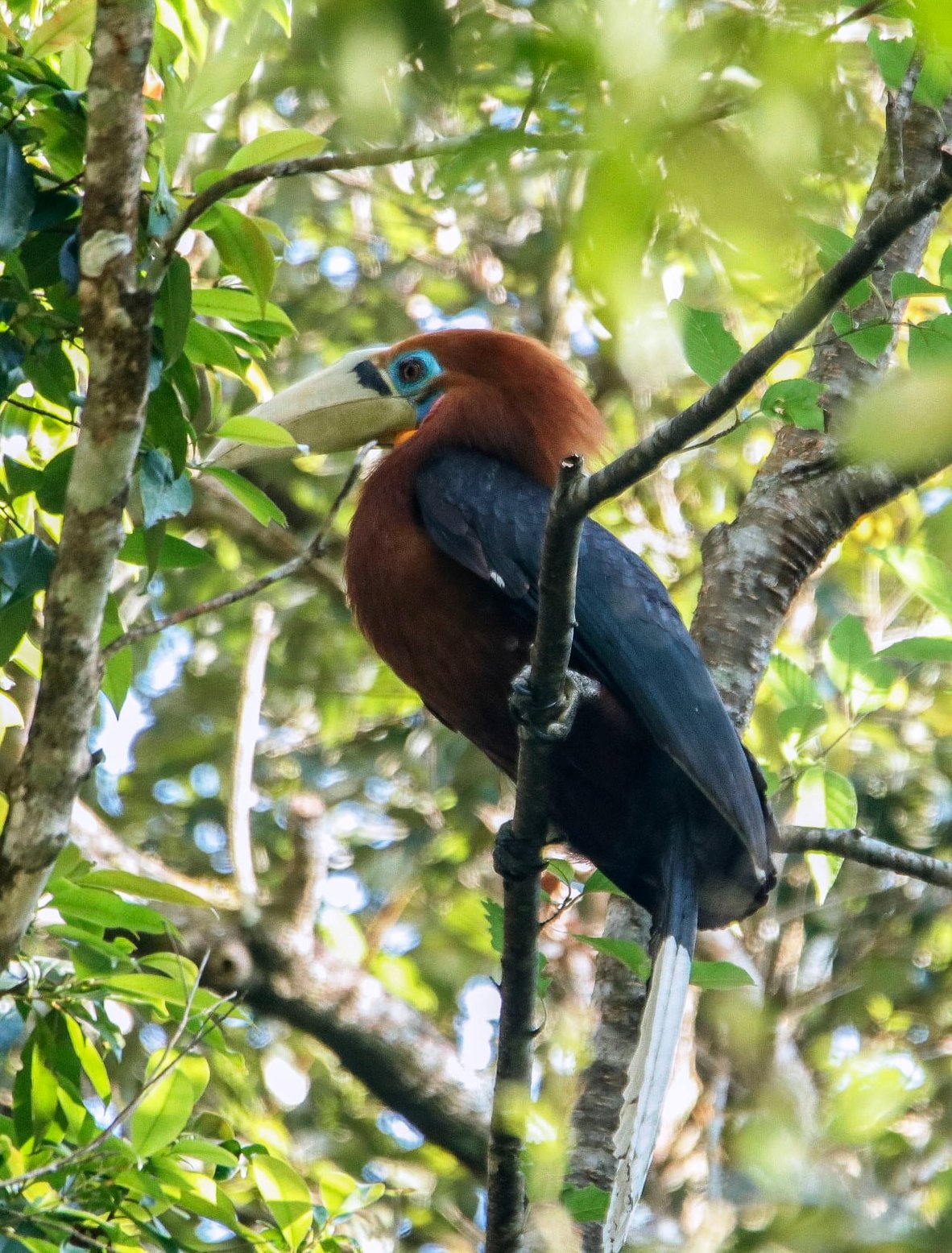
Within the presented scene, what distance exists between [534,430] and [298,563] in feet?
3.43

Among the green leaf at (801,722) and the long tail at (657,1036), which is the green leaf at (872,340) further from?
the long tail at (657,1036)

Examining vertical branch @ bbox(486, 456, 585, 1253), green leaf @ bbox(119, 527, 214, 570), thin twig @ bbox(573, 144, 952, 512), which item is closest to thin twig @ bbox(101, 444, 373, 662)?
green leaf @ bbox(119, 527, 214, 570)

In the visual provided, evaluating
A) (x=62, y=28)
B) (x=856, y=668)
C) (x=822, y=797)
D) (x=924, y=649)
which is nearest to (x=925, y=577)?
(x=924, y=649)

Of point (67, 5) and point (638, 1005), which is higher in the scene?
point (67, 5)

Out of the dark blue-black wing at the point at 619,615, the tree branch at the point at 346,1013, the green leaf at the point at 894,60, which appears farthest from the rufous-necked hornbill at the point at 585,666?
the tree branch at the point at 346,1013

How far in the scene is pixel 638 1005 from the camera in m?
2.94

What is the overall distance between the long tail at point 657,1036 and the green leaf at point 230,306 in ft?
4.41

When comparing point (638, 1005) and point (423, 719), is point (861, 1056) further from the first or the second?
point (423, 719)

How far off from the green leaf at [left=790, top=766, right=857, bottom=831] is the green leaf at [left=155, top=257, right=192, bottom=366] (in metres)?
1.52

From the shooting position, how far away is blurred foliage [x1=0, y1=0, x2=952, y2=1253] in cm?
69

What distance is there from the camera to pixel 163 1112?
2246mm

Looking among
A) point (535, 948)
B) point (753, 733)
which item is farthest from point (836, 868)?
point (753, 733)

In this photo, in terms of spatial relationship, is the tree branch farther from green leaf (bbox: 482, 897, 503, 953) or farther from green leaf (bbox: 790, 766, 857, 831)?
green leaf (bbox: 790, 766, 857, 831)

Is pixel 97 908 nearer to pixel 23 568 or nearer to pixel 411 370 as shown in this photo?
pixel 23 568
